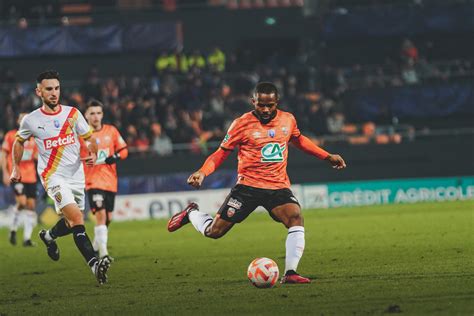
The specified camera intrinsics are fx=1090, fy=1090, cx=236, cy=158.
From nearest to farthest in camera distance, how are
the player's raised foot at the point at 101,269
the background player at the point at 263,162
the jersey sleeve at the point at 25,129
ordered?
the background player at the point at 263,162 → the player's raised foot at the point at 101,269 → the jersey sleeve at the point at 25,129

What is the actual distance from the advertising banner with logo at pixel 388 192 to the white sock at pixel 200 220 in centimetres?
1828

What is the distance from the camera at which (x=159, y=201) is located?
30562mm

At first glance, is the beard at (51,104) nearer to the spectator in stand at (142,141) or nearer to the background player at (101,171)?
the background player at (101,171)

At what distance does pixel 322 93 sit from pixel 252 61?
4.72 metres

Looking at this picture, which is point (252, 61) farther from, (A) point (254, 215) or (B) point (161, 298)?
(B) point (161, 298)

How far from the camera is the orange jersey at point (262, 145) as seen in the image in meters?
12.5

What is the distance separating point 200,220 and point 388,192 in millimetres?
19492

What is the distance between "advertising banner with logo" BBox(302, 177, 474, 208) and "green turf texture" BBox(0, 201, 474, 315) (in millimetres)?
7514

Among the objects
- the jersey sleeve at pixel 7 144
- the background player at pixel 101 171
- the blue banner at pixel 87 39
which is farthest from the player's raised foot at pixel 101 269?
the blue banner at pixel 87 39

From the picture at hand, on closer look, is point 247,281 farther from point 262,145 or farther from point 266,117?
point 266,117

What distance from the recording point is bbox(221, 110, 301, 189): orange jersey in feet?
41.0

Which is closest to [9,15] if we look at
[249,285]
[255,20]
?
[255,20]

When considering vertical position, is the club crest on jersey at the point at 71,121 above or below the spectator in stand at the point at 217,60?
below

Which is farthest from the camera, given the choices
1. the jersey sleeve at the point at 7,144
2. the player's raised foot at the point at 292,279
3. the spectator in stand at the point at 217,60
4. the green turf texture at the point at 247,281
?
the spectator in stand at the point at 217,60
